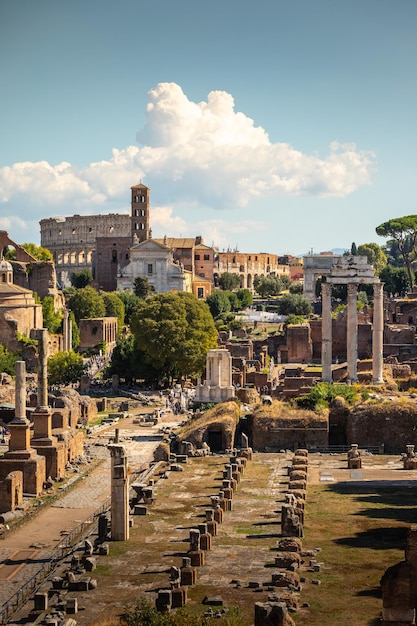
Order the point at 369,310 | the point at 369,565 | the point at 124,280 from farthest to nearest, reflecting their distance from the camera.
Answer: the point at 124,280 < the point at 369,310 < the point at 369,565

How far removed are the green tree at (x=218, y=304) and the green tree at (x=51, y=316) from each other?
1990cm

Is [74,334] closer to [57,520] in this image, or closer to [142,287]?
[142,287]

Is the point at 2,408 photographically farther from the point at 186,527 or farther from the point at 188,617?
the point at 188,617

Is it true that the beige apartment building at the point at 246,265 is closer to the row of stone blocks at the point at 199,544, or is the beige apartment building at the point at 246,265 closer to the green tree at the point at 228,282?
the green tree at the point at 228,282

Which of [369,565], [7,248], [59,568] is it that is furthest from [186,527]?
[7,248]

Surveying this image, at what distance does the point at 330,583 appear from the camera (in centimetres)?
2697

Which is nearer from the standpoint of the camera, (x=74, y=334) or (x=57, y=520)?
(x=57, y=520)

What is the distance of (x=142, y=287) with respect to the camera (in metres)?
122

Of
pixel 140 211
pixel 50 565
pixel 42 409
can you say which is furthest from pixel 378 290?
pixel 140 211

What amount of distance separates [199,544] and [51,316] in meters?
65.4

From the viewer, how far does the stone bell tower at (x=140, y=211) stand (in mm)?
150875

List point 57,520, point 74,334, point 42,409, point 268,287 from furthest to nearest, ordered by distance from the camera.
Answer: point 268,287, point 74,334, point 42,409, point 57,520

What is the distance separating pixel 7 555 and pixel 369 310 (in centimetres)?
6419

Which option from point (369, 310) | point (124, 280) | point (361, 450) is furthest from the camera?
point (124, 280)
